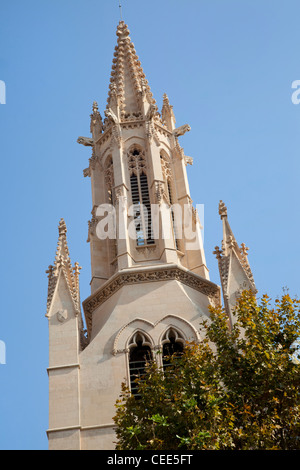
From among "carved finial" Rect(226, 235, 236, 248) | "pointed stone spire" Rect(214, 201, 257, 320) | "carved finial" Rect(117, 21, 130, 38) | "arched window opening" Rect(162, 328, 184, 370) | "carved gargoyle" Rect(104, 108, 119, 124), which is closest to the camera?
"arched window opening" Rect(162, 328, 184, 370)

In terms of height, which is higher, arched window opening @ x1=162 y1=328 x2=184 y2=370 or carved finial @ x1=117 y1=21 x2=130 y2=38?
carved finial @ x1=117 y1=21 x2=130 y2=38

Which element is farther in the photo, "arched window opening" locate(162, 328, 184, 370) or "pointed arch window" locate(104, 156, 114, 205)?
"pointed arch window" locate(104, 156, 114, 205)

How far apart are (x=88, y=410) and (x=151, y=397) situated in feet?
26.2

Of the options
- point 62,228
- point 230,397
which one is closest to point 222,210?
point 62,228

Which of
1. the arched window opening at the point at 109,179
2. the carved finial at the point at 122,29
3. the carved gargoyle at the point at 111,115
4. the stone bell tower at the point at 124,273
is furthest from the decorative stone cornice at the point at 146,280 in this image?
the carved finial at the point at 122,29

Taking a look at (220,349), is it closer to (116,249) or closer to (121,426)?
(121,426)

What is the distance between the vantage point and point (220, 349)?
21.7m

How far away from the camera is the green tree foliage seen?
1869 cm

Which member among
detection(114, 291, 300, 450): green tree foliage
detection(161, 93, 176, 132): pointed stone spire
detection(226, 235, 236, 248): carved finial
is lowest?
detection(114, 291, 300, 450): green tree foliage

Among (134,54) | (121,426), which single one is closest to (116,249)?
(134,54)

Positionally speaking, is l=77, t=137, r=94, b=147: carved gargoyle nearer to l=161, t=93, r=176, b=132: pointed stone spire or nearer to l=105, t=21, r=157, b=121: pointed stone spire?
l=105, t=21, r=157, b=121: pointed stone spire

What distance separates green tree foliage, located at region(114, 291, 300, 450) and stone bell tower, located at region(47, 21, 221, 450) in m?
6.48

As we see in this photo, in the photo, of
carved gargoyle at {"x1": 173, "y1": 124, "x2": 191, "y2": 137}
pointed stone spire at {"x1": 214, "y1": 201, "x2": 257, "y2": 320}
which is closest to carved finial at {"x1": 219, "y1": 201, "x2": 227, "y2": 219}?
pointed stone spire at {"x1": 214, "y1": 201, "x2": 257, "y2": 320}

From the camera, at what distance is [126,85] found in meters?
41.2
